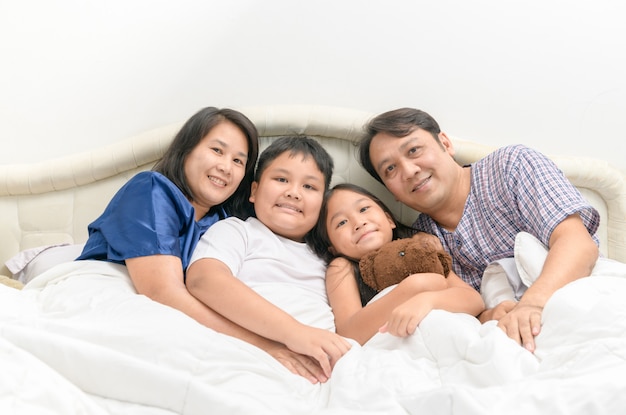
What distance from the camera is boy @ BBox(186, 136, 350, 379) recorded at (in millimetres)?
998

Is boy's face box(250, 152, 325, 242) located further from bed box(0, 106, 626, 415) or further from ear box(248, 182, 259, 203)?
bed box(0, 106, 626, 415)

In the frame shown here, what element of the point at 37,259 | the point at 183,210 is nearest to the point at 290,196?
the point at 183,210

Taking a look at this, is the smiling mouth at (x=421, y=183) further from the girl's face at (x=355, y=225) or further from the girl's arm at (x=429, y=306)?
the girl's arm at (x=429, y=306)

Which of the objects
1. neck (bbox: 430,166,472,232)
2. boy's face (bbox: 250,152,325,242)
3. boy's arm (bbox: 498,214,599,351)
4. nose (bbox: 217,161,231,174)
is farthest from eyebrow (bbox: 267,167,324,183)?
boy's arm (bbox: 498,214,599,351)

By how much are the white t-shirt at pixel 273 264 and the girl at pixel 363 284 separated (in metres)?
0.04

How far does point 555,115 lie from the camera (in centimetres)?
166

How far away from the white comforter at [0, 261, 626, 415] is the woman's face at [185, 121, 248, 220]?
46cm

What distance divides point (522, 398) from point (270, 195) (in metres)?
0.84

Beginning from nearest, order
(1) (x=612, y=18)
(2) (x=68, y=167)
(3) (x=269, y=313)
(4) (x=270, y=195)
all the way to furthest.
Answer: (3) (x=269, y=313)
(4) (x=270, y=195)
(2) (x=68, y=167)
(1) (x=612, y=18)

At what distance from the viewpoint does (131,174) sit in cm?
156

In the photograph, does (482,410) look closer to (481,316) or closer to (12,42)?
(481,316)

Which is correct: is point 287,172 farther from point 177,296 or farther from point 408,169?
point 177,296

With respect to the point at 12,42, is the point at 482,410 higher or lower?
lower

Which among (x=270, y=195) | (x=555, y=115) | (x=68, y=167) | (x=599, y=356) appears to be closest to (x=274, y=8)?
(x=270, y=195)
